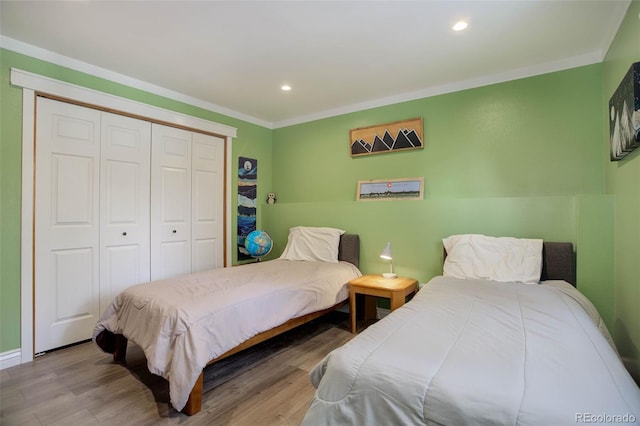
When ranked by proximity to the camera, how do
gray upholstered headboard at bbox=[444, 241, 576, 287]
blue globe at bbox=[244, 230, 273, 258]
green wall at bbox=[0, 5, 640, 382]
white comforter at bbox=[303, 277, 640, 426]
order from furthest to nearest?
blue globe at bbox=[244, 230, 273, 258] < gray upholstered headboard at bbox=[444, 241, 576, 287] < green wall at bbox=[0, 5, 640, 382] < white comforter at bbox=[303, 277, 640, 426]

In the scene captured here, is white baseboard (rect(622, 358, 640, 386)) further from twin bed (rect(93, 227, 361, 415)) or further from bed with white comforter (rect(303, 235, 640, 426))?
twin bed (rect(93, 227, 361, 415))

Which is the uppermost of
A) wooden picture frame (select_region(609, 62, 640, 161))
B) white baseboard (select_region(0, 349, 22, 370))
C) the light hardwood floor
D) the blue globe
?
wooden picture frame (select_region(609, 62, 640, 161))

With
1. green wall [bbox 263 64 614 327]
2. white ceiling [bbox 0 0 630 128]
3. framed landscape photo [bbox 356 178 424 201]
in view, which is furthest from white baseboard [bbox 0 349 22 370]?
framed landscape photo [bbox 356 178 424 201]

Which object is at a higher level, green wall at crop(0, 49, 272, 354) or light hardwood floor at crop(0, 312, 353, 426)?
green wall at crop(0, 49, 272, 354)

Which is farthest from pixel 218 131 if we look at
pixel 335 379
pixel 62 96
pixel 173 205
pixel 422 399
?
pixel 422 399

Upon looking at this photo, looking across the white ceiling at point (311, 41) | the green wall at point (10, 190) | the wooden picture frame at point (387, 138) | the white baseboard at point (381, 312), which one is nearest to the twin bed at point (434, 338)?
the white baseboard at point (381, 312)

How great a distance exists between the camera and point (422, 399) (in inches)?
39.5

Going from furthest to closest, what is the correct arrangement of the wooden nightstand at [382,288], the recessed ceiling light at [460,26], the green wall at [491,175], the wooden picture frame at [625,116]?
the wooden nightstand at [382,288], the green wall at [491,175], the recessed ceiling light at [460,26], the wooden picture frame at [625,116]

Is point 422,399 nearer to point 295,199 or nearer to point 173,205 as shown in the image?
point 173,205

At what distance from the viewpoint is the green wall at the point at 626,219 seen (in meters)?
1.84

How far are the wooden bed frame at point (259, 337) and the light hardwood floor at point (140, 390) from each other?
62 millimetres

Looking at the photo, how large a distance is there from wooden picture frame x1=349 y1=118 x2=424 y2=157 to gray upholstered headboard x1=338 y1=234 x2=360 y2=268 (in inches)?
42.0

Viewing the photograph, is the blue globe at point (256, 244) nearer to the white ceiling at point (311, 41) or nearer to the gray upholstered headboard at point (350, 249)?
the gray upholstered headboard at point (350, 249)

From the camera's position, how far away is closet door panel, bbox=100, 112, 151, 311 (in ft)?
9.63
